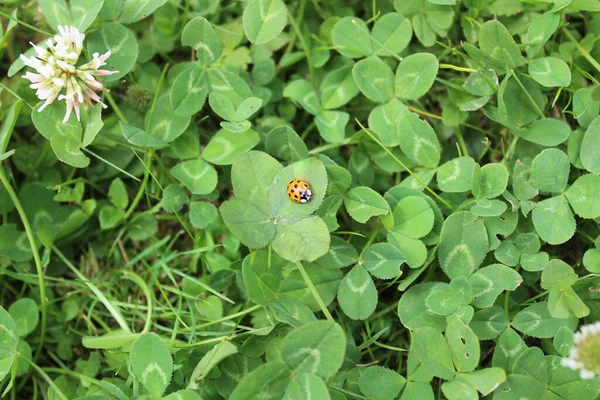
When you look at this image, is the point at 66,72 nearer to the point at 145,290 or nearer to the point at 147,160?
the point at 147,160

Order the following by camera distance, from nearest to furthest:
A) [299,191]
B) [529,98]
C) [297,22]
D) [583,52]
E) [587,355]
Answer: [587,355] → [299,191] → [529,98] → [583,52] → [297,22]

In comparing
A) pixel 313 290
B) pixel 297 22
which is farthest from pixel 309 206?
pixel 297 22

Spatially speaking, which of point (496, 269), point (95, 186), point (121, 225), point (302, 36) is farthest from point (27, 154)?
point (496, 269)

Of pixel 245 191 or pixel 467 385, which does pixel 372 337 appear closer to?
pixel 467 385

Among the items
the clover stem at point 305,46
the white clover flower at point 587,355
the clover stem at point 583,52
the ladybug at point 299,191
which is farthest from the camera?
the clover stem at point 305,46

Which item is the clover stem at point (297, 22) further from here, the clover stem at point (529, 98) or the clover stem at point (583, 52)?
the clover stem at point (583, 52)

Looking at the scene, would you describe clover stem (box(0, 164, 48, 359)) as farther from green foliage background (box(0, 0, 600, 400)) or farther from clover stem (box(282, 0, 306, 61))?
clover stem (box(282, 0, 306, 61))

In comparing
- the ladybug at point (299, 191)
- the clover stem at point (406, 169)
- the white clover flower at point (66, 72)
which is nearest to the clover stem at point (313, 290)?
the ladybug at point (299, 191)
